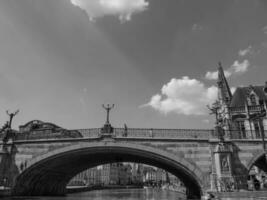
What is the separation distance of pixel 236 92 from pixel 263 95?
15.5 ft

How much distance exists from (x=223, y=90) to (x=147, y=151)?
29356 millimetres

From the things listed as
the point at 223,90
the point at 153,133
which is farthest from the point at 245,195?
the point at 223,90

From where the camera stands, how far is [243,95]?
39625mm

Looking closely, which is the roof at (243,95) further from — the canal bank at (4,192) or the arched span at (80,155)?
the canal bank at (4,192)

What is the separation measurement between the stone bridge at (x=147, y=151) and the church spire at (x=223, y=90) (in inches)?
661

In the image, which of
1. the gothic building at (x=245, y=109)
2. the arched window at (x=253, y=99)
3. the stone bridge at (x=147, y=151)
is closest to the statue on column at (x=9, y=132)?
the stone bridge at (x=147, y=151)

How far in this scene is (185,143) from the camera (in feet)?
66.0

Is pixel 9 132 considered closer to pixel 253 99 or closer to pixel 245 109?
pixel 245 109

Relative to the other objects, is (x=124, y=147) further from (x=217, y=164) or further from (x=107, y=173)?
(x=107, y=173)

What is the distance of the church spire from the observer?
4044cm

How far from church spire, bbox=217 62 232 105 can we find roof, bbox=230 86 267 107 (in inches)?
50.8

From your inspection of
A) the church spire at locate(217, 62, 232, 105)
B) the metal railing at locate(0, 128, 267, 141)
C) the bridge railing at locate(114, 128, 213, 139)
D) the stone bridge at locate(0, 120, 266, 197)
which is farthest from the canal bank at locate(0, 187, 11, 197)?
the church spire at locate(217, 62, 232, 105)

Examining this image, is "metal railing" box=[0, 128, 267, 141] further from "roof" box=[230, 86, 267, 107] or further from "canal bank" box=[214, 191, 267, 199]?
"roof" box=[230, 86, 267, 107]

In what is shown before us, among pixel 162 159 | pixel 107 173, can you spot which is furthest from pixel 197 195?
pixel 107 173
